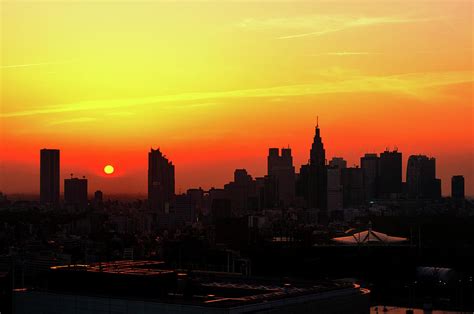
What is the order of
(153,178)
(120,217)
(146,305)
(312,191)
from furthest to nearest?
(312,191) → (153,178) → (120,217) → (146,305)

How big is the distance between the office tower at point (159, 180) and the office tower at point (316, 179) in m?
27.0

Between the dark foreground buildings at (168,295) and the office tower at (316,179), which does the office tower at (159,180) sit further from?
the dark foreground buildings at (168,295)

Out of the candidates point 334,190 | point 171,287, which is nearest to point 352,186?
point 334,190

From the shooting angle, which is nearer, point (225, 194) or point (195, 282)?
point (195, 282)

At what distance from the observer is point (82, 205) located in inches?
6668

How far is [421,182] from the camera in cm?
19788

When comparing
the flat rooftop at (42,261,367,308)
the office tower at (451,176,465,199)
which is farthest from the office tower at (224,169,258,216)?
the flat rooftop at (42,261,367,308)

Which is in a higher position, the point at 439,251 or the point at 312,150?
the point at 312,150

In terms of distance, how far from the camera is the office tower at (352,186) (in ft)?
636

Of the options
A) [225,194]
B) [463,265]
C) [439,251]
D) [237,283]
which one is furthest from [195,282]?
[225,194]

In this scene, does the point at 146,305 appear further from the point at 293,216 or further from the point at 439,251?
the point at 293,216

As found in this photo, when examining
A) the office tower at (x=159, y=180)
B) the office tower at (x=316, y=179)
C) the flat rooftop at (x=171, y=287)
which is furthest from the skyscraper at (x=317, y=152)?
the flat rooftop at (x=171, y=287)

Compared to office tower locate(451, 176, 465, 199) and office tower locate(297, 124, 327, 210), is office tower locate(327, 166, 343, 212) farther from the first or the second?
office tower locate(451, 176, 465, 199)

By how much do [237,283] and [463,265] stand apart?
50.2 meters
